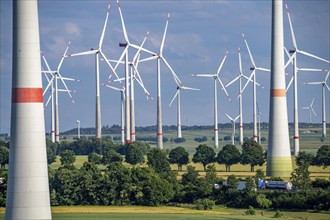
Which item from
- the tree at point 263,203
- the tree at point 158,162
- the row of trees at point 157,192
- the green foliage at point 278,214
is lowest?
the green foliage at point 278,214

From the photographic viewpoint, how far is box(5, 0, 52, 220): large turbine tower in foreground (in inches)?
2499

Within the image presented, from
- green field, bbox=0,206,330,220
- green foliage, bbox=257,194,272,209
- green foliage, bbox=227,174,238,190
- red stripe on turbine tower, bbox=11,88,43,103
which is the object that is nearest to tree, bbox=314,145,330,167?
green foliage, bbox=227,174,238,190

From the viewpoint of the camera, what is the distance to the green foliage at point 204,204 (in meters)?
117

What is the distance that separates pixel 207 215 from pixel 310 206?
58.6 ft

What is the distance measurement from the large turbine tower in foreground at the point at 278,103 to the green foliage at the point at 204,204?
1967 cm

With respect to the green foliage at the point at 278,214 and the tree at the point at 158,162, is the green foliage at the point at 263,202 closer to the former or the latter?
the green foliage at the point at 278,214

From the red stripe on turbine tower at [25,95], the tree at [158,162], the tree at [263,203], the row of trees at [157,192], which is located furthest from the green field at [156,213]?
the tree at [158,162]

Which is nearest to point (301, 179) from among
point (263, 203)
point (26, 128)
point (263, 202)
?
point (263, 202)

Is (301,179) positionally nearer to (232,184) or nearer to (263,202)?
(232,184)

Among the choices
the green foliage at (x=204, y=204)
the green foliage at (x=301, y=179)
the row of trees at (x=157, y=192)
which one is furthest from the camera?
the green foliage at (x=301, y=179)

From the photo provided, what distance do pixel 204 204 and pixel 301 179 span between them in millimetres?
20603

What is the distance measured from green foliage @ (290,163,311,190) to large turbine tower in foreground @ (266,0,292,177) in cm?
326

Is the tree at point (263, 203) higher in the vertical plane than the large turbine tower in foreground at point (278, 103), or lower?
lower

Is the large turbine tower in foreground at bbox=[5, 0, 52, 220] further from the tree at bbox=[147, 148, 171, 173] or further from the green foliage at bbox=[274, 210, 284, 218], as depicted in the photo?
the tree at bbox=[147, 148, 171, 173]
